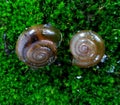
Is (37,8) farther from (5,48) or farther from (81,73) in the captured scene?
(81,73)

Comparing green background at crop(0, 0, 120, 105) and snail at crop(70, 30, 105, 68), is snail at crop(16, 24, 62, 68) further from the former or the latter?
green background at crop(0, 0, 120, 105)

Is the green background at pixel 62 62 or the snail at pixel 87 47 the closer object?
the snail at pixel 87 47

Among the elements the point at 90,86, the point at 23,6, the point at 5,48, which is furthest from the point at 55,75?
the point at 23,6

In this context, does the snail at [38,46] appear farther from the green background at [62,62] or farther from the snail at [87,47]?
the green background at [62,62]

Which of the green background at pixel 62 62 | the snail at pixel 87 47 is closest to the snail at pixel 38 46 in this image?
the snail at pixel 87 47

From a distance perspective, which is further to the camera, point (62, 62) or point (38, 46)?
point (62, 62)

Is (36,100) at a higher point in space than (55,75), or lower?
lower
